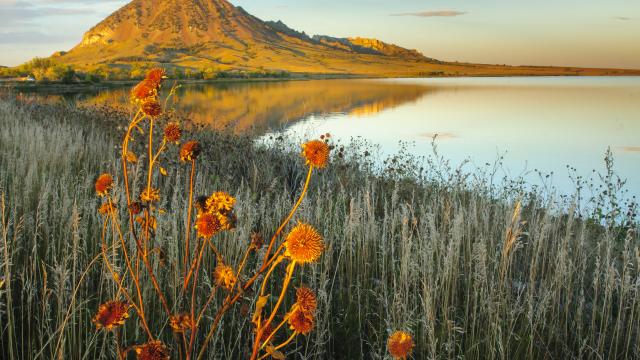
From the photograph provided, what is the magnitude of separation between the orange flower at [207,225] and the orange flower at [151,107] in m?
0.46

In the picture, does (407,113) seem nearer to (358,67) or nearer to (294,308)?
(294,308)

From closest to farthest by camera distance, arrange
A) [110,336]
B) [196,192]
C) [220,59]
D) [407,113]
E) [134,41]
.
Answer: [110,336]
[196,192]
[407,113]
[220,59]
[134,41]

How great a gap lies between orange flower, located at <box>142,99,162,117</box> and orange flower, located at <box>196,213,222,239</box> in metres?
0.46

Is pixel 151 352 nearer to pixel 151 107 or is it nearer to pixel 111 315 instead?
pixel 111 315

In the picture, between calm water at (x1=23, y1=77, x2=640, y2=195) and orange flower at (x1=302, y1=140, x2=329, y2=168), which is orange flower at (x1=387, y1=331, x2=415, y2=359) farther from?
calm water at (x1=23, y1=77, x2=640, y2=195)

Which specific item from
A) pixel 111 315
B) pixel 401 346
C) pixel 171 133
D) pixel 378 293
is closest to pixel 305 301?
pixel 401 346

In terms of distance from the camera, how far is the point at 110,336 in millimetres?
2605

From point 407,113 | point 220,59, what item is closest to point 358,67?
point 220,59

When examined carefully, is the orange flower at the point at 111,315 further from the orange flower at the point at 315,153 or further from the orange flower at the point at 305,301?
the orange flower at the point at 315,153

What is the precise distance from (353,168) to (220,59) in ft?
520

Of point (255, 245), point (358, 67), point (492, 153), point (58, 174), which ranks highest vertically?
point (358, 67)

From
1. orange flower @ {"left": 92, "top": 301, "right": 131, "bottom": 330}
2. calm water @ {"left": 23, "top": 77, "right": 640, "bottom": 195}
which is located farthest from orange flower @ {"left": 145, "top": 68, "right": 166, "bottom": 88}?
calm water @ {"left": 23, "top": 77, "right": 640, "bottom": 195}

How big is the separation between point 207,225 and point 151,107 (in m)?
0.53

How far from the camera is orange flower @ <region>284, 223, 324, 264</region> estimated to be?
4.04 feet
